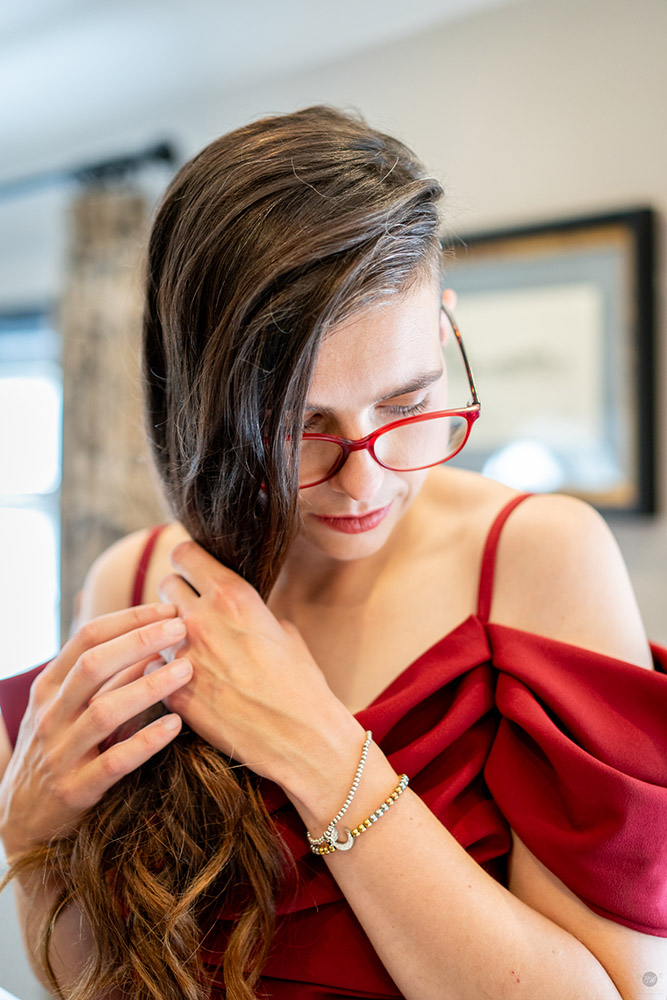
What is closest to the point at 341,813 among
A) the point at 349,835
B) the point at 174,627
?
the point at 349,835

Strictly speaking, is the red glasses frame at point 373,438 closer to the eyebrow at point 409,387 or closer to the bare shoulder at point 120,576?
the eyebrow at point 409,387

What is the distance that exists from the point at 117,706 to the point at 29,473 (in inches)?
130

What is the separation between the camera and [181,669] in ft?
2.70

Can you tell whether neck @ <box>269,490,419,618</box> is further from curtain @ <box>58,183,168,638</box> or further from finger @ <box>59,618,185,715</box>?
curtain @ <box>58,183,168,638</box>

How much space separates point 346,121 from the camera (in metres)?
0.86

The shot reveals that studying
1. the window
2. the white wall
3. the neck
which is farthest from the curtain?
the neck

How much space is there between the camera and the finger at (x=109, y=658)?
2.64ft

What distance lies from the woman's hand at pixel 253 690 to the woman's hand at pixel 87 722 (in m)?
0.03

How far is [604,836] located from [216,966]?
1.32 feet

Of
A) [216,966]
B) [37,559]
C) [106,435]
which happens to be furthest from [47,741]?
[37,559]

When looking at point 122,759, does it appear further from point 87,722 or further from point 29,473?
point 29,473

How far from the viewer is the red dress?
0.71 m

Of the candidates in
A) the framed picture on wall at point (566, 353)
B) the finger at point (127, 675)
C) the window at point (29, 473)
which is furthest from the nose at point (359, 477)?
the window at point (29, 473)

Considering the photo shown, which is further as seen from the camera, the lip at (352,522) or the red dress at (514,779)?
the lip at (352,522)
